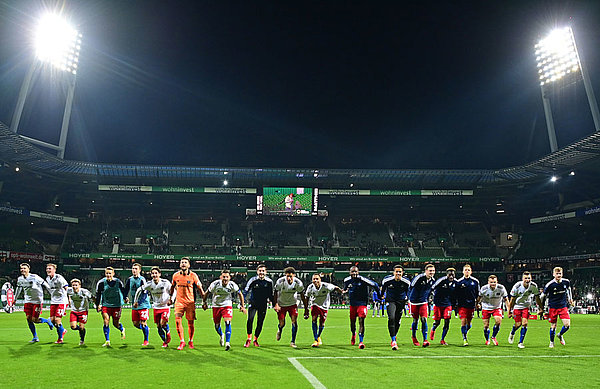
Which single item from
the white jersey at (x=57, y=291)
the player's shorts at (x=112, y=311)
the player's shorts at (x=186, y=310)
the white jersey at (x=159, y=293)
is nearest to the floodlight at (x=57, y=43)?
the white jersey at (x=57, y=291)

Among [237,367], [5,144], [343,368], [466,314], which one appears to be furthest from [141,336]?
[5,144]

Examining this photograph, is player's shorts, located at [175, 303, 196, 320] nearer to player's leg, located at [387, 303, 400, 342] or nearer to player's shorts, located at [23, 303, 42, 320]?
player's shorts, located at [23, 303, 42, 320]

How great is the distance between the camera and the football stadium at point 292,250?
12.6m

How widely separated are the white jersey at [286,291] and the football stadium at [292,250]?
5 centimetres

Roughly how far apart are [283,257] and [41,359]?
49.1 m

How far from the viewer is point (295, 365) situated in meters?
11.5

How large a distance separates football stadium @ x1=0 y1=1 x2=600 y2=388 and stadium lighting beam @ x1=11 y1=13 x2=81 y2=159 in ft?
0.83

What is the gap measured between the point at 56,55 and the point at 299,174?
3065 cm

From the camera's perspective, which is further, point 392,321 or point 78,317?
point 78,317

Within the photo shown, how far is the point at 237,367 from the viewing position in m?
11.1

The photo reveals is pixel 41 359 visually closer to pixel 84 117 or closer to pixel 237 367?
pixel 237 367

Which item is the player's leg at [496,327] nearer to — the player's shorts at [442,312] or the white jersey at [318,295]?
the player's shorts at [442,312]

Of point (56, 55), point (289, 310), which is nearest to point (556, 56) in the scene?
point (289, 310)

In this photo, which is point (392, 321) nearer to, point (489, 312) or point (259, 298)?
point (259, 298)
